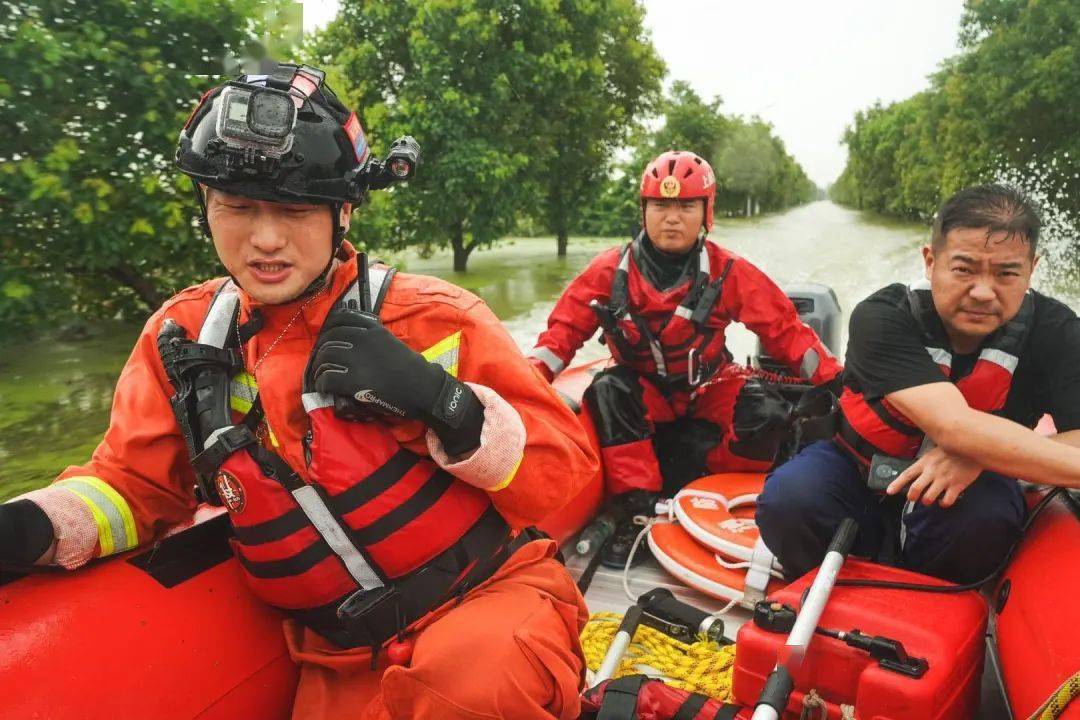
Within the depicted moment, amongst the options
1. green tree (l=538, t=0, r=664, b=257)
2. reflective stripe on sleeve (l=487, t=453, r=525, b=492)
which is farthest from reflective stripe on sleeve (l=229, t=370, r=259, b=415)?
green tree (l=538, t=0, r=664, b=257)

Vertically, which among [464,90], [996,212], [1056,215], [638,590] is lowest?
[638,590]

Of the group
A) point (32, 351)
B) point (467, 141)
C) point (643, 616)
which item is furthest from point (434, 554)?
point (467, 141)

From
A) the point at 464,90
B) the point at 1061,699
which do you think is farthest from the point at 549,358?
the point at 464,90

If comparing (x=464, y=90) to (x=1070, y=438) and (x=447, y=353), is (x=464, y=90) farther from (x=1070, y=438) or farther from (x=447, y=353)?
(x=1070, y=438)

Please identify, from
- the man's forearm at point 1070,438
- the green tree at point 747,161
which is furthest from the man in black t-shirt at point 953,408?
the green tree at point 747,161

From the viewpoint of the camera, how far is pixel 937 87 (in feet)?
83.3

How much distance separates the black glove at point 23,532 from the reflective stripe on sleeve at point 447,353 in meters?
0.71

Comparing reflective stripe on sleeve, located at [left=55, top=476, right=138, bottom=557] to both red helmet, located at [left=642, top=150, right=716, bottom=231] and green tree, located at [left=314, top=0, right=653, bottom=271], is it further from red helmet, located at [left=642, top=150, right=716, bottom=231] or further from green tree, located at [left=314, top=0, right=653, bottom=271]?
green tree, located at [left=314, top=0, right=653, bottom=271]

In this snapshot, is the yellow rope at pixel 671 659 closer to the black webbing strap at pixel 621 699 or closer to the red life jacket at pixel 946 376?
the black webbing strap at pixel 621 699

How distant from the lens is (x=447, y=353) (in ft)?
4.35

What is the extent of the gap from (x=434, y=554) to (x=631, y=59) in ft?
51.0

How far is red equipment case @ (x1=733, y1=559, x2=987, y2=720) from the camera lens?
1.28 metres

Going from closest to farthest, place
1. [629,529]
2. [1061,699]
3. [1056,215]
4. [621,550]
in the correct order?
[1061,699], [621,550], [629,529], [1056,215]

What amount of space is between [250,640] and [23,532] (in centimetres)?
43
